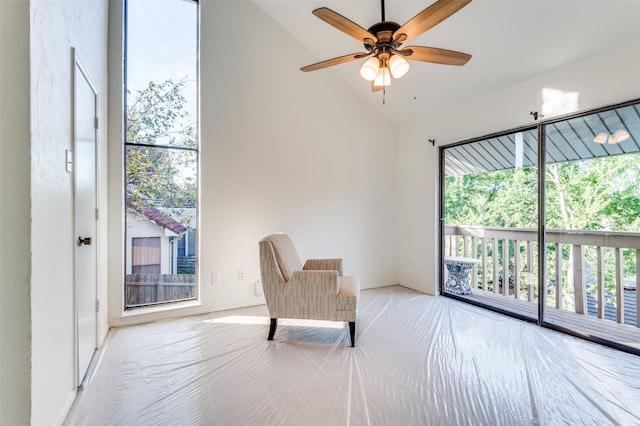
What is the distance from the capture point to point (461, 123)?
3639 millimetres

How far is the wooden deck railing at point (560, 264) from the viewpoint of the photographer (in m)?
2.64

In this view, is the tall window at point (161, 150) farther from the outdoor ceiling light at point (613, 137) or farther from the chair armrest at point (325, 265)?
the outdoor ceiling light at point (613, 137)

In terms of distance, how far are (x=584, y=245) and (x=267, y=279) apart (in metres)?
2.92

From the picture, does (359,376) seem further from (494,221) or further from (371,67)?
(494,221)

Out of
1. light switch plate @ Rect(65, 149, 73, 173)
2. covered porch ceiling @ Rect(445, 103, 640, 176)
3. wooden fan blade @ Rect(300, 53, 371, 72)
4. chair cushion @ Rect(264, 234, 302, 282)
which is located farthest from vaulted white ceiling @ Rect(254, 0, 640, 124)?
light switch plate @ Rect(65, 149, 73, 173)

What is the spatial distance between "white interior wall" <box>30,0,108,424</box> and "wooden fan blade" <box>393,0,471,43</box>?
6.09 feet

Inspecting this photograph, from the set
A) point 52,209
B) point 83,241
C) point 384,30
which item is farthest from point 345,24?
point 83,241

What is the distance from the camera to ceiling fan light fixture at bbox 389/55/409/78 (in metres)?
1.98

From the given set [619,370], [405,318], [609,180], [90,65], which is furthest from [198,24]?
[619,370]

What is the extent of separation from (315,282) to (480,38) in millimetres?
2698

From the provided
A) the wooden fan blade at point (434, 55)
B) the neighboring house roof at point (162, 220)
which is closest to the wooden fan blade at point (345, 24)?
the wooden fan blade at point (434, 55)

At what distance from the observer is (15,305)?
3.74 feet

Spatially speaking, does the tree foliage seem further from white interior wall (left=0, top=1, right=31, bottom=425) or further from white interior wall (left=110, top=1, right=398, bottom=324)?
white interior wall (left=0, top=1, right=31, bottom=425)

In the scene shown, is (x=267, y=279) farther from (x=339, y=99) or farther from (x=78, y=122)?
(x=339, y=99)
